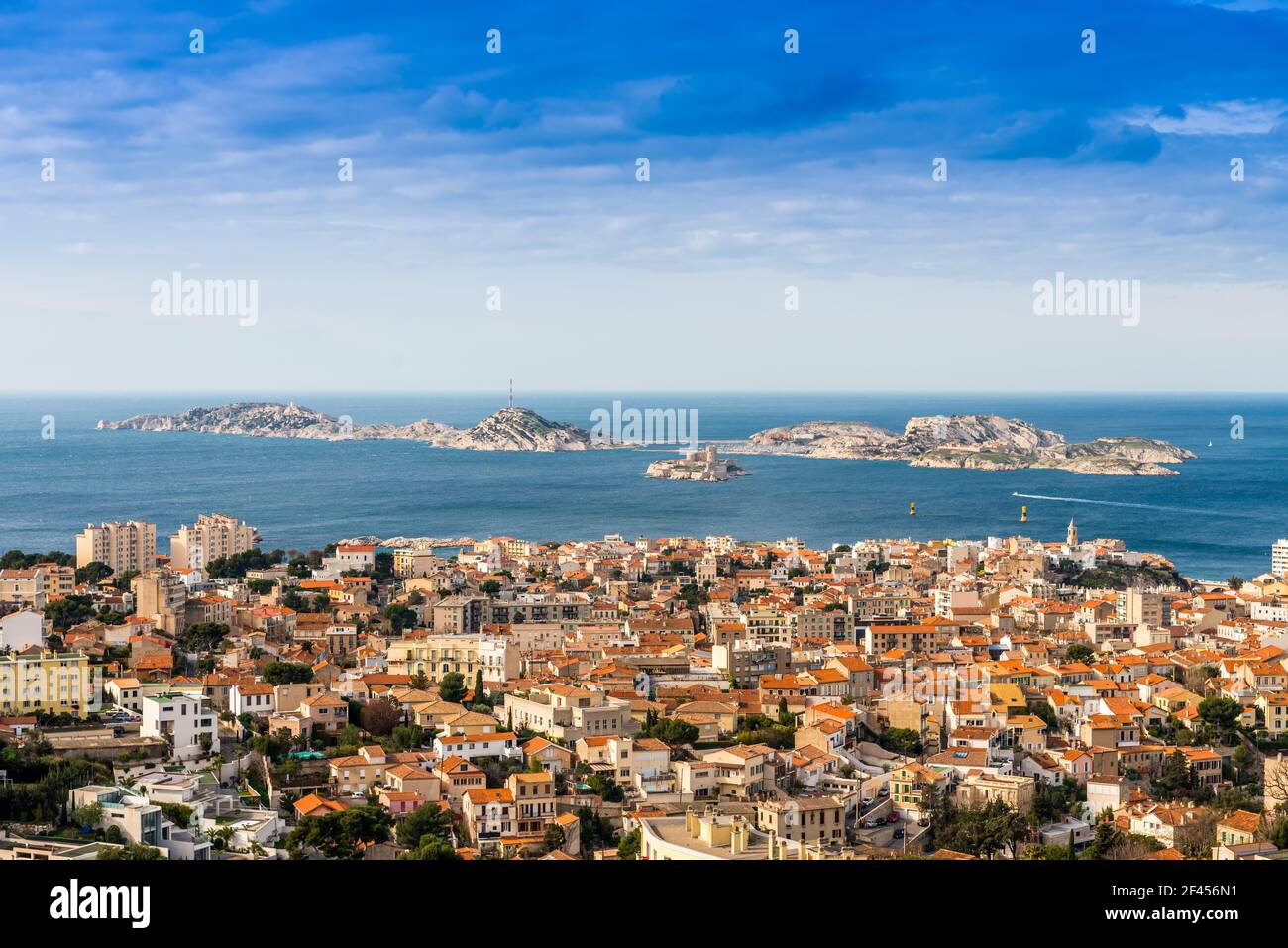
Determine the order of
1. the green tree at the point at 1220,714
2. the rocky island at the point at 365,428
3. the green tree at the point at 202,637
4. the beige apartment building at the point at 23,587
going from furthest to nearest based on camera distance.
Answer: the rocky island at the point at 365,428 < the beige apartment building at the point at 23,587 < the green tree at the point at 202,637 < the green tree at the point at 1220,714

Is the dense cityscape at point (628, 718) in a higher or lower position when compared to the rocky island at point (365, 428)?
lower

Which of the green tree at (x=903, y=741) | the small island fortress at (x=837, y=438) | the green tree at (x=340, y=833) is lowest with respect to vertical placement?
the green tree at (x=903, y=741)

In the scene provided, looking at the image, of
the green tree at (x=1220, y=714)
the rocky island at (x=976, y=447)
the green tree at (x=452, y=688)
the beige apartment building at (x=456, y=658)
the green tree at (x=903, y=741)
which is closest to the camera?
the green tree at (x=903, y=741)

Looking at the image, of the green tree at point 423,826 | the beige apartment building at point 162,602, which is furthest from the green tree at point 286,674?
the green tree at point 423,826

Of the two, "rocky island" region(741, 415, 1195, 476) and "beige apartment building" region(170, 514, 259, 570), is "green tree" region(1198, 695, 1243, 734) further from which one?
"rocky island" region(741, 415, 1195, 476)

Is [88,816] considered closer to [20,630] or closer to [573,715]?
[573,715]

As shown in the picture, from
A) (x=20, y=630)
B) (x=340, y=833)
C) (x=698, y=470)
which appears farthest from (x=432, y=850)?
(x=698, y=470)

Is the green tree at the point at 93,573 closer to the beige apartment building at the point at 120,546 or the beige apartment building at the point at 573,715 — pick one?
the beige apartment building at the point at 120,546

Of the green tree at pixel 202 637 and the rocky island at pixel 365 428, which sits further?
the rocky island at pixel 365 428
